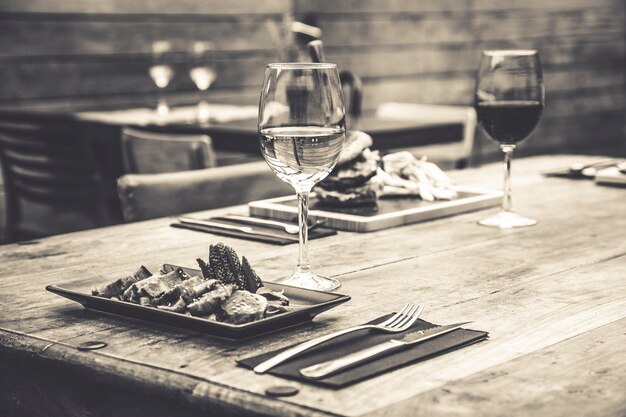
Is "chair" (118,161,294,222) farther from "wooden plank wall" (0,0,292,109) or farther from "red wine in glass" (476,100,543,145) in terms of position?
"wooden plank wall" (0,0,292,109)

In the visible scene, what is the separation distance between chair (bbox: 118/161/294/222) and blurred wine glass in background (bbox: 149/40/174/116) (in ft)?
6.36

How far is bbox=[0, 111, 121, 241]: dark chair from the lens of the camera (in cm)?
350

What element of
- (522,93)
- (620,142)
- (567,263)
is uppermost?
(522,93)

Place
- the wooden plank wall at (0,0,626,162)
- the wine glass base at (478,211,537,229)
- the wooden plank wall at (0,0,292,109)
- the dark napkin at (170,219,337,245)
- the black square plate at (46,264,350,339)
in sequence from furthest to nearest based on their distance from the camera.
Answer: the wooden plank wall at (0,0,626,162) < the wooden plank wall at (0,0,292,109) < the wine glass base at (478,211,537,229) < the dark napkin at (170,219,337,245) < the black square plate at (46,264,350,339)

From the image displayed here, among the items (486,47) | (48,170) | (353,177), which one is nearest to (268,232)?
(353,177)

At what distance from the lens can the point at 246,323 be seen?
3.09 feet

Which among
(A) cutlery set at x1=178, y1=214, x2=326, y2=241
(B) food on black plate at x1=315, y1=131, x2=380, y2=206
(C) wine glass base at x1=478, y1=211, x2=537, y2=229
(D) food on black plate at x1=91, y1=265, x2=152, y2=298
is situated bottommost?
(C) wine glass base at x1=478, y1=211, x2=537, y2=229

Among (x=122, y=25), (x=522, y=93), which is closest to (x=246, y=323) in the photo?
(x=522, y=93)

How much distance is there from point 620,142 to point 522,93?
666 centimetres

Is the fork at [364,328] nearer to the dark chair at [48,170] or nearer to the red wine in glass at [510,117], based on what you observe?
the red wine in glass at [510,117]

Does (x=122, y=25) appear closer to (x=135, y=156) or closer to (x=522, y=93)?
(x=135, y=156)

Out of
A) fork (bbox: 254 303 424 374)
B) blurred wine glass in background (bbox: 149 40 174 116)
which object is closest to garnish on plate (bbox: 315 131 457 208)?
fork (bbox: 254 303 424 374)

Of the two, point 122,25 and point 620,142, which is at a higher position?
point 122,25

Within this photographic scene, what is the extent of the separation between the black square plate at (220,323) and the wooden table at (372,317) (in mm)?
12
